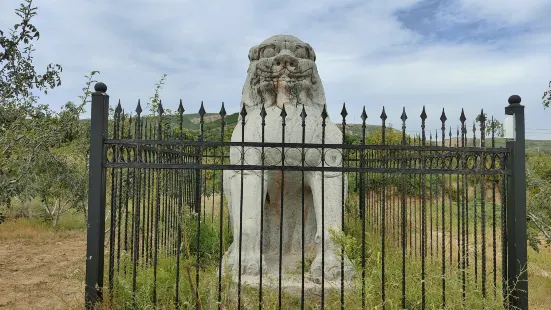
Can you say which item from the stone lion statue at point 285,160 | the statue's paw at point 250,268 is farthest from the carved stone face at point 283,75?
the statue's paw at point 250,268

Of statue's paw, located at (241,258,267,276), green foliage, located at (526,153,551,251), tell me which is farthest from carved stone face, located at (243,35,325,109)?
green foliage, located at (526,153,551,251)

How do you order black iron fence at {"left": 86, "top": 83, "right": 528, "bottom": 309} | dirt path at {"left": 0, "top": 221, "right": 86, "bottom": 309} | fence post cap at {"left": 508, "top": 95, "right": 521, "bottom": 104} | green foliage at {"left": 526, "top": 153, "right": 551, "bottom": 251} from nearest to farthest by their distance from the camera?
black iron fence at {"left": 86, "top": 83, "right": 528, "bottom": 309} < fence post cap at {"left": 508, "top": 95, "right": 521, "bottom": 104} < dirt path at {"left": 0, "top": 221, "right": 86, "bottom": 309} < green foliage at {"left": 526, "top": 153, "right": 551, "bottom": 251}

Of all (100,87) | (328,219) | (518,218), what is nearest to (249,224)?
(328,219)

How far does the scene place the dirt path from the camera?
17.8ft

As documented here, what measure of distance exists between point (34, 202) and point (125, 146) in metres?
12.5

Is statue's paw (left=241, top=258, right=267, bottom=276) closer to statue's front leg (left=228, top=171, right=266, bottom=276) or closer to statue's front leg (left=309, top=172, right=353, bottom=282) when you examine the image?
statue's front leg (left=228, top=171, right=266, bottom=276)

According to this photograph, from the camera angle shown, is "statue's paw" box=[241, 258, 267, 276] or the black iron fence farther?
"statue's paw" box=[241, 258, 267, 276]

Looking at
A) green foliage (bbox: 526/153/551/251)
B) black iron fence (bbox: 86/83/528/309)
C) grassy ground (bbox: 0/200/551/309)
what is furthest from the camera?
green foliage (bbox: 526/153/551/251)

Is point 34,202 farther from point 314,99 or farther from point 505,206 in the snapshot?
point 505,206

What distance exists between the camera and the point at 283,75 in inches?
190

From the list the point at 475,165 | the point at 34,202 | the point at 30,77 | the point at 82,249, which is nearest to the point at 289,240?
the point at 475,165

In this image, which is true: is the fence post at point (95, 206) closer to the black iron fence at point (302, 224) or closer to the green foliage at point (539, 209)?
the black iron fence at point (302, 224)

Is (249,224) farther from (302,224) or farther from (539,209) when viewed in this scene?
(539,209)

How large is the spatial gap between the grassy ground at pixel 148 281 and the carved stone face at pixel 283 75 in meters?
1.98
